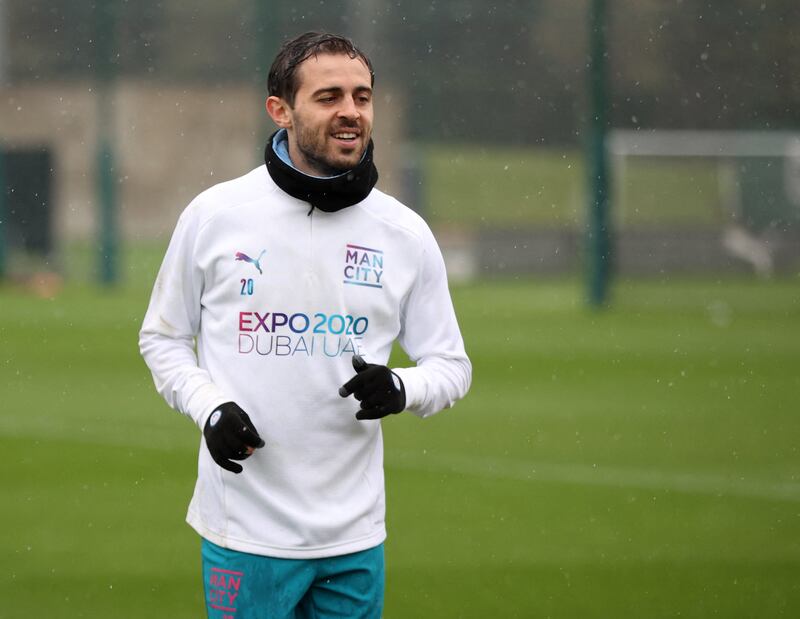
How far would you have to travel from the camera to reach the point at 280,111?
3217 mm

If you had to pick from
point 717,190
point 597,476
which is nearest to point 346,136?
point 597,476

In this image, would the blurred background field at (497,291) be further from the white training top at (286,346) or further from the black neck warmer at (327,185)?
the black neck warmer at (327,185)

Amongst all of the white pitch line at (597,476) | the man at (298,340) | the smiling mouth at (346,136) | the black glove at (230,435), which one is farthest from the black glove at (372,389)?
the white pitch line at (597,476)

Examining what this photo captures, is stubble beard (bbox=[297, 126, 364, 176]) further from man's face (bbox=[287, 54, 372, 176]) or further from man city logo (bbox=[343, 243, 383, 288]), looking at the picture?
man city logo (bbox=[343, 243, 383, 288])

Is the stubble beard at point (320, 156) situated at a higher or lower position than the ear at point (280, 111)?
lower

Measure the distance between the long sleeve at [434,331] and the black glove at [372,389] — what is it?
20cm

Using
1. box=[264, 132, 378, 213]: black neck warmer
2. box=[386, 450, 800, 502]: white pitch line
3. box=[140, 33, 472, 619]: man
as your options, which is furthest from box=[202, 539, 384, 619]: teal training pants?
box=[386, 450, 800, 502]: white pitch line

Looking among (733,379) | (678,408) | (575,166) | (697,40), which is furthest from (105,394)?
(575,166)

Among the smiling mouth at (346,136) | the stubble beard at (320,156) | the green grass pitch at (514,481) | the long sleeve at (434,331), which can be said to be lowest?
the green grass pitch at (514,481)

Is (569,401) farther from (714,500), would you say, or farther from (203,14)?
(203,14)

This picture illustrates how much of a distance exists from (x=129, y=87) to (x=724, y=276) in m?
8.48

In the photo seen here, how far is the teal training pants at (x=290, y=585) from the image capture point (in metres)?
3.08

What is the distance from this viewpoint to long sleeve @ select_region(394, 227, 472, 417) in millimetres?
3234

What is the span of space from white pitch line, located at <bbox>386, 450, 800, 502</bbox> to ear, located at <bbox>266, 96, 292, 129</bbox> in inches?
195
